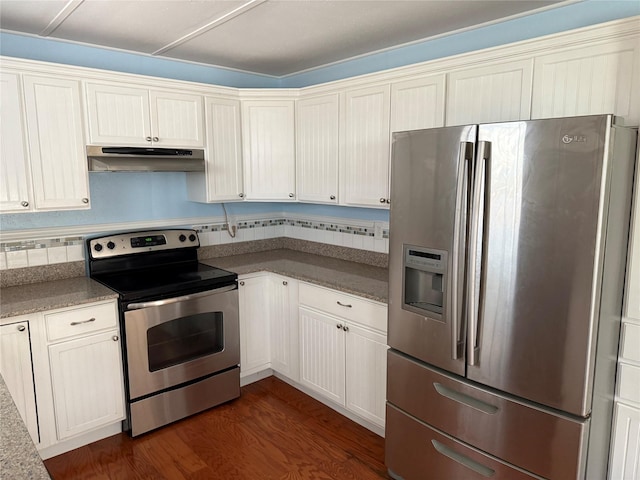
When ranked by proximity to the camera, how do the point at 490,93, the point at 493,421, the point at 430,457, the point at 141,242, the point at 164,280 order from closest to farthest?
the point at 493,421
the point at 430,457
the point at 490,93
the point at 164,280
the point at 141,242

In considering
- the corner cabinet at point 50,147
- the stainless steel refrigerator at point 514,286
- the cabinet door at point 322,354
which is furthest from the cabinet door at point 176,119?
the stainless steel refrigerator at point 514,286

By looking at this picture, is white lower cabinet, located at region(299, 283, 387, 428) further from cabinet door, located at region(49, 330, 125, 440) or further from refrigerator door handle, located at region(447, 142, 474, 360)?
cabinet door, located at region(49, 330, 125, 440)

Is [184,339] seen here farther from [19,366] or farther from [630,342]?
[630,342]

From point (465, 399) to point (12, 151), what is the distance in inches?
103

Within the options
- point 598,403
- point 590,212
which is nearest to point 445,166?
point 590,212

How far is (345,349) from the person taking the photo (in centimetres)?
271

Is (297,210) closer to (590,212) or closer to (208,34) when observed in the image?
(208,34)

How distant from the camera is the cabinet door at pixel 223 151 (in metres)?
3.15

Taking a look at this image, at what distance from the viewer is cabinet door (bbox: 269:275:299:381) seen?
3.08m

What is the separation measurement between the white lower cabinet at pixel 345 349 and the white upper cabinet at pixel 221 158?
0.95 m

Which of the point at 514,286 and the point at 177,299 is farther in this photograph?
the point at 177,299

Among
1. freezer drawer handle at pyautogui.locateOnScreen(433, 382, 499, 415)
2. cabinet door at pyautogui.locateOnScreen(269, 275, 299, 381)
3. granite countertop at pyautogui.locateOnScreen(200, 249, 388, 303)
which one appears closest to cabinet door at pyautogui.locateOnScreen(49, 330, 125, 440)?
granite countertop at pyautogui.locateOnScreen(200, 249, 388, 303)

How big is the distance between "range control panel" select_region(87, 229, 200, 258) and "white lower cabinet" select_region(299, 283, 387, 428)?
99cm

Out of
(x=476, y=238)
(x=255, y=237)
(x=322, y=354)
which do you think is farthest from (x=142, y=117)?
(x=476, y=238)
